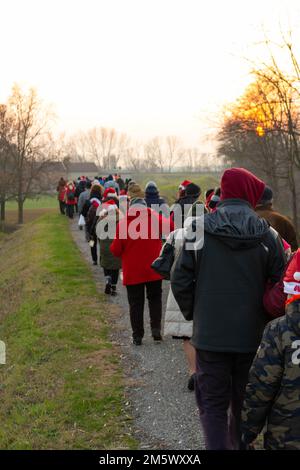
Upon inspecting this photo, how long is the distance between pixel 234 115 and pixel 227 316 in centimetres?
2273

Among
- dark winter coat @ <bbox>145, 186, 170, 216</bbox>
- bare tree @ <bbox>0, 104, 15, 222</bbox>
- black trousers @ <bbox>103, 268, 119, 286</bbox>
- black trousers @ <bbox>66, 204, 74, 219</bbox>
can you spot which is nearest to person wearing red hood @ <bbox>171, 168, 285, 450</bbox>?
dark winter coat @ <bbox>145, 186, 170, 216</bbox>

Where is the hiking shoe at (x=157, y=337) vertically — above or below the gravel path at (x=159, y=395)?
above

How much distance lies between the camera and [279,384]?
Result: 3.25 metres

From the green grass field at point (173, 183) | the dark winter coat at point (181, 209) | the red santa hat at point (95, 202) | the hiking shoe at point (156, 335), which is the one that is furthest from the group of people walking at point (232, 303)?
the green grass field at point (173, 183)

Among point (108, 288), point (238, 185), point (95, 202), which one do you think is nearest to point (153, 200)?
point (108, 288)

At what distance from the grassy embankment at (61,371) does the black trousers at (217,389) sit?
1.36 m

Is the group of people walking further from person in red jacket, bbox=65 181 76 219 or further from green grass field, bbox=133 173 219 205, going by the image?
green grass field, bbox=133 173 219 205

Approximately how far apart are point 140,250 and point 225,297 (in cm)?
363

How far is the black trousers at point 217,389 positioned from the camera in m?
3.69

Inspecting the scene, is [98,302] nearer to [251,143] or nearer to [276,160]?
[276,160]

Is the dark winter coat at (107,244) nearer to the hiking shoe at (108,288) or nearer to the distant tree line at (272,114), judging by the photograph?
the hiking shoe at (108,288)

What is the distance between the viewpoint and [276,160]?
34125 mm

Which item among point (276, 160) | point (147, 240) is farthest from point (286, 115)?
point (147, 240)

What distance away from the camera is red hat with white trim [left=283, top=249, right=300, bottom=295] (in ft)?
10.5
